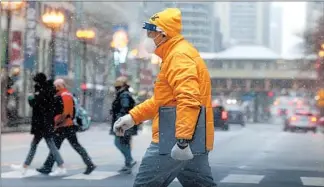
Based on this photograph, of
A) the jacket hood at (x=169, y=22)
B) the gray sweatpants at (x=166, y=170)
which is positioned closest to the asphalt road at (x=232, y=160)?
the gray sweatpants at (x=166, y=170)

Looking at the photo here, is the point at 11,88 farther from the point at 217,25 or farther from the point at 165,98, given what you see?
the point at 165,98

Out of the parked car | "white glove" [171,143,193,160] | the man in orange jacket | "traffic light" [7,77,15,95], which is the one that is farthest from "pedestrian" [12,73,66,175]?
"traffic light" [7,77,15,95]

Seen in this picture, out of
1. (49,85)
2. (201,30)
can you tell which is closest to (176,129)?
(201,30)

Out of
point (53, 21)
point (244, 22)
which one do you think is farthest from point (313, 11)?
point (53, 21)

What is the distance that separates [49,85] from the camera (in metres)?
9.67

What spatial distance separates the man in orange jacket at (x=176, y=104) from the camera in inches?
176

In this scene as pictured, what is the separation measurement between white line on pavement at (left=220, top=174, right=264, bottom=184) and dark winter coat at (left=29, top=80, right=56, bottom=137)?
7.37 feet

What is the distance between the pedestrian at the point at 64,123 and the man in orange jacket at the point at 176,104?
4.86 meters

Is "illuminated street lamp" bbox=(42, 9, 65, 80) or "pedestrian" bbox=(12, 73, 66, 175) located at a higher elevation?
"illuminated street lamp" bbox=(42, 9, 65, 80)

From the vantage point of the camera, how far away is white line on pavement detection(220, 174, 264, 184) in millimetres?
9580

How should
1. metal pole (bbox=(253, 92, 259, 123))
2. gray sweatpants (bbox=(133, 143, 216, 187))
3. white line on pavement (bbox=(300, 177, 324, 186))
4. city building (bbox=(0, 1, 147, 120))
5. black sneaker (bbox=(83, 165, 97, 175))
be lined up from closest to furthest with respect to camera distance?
gray sweatpants (bbox=(133, 143, 216, 187)) → white line on pavement (bbox=(300, 177, 324, 186)) → city building (bbox=(0, 1, 147, 120)) → black sneaker (bbox=(83, 165, 97, 175)) → metal pole (bbox=(253, 92, 259, 123))

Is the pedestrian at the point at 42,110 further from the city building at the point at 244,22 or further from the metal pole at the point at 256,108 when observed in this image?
the metal pole at the point at 256,108

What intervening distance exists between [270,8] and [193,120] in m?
5.65

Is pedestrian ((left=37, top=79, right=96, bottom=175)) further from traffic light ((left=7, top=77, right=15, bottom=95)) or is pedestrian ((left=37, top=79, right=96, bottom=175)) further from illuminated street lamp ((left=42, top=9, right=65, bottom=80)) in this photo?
traffic light ((left=7, top=77, right=15, bottom=95))
